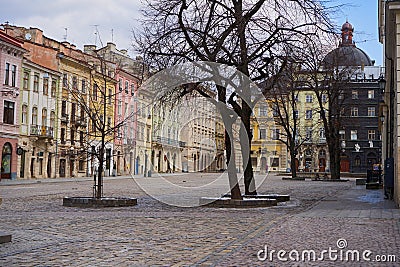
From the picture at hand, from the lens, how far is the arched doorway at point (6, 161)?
149 ft

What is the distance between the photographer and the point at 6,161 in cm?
4594

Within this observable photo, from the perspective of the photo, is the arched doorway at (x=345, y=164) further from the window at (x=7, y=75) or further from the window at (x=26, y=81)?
the window at (x=7, y=75)

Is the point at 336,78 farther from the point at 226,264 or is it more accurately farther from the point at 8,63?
the point at 226,264

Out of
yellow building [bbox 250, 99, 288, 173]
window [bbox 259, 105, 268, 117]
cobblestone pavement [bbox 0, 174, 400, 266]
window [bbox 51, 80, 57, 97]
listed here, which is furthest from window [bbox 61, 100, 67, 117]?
cobblestone pavement [bbox 0, 174, 400, 266]

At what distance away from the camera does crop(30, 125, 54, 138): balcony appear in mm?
49688

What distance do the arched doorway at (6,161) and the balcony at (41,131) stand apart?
141 inches

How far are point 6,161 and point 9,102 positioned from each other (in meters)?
4.77

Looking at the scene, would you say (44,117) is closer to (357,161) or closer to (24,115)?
(24,115)

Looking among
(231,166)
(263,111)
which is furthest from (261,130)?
(231,166)

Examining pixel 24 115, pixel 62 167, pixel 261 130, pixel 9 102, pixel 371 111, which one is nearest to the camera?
pixel 261 130

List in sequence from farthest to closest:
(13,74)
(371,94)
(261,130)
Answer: (371,94) < (13,74) < (261,130)

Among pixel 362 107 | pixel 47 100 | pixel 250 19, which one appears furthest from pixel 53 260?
pixel 362 107

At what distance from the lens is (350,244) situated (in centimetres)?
1030

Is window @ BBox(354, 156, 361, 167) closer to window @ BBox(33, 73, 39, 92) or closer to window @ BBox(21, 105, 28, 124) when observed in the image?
window @ BBox(33, 73, 39, 92)
